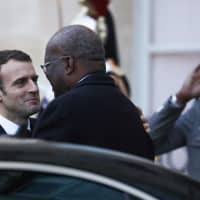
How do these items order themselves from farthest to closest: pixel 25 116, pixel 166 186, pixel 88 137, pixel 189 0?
pixel 189 0 < pixel 25 116 < pixel 88 137 < pixel 166 186

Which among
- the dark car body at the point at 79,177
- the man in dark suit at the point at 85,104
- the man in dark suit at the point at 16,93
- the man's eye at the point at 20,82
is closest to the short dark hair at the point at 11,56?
the man in dark suit at the point at 16,93

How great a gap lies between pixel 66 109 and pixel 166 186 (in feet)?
3.26

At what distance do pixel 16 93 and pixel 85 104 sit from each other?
680mm

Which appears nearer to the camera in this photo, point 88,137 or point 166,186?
point 166,186

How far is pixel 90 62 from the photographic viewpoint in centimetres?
478

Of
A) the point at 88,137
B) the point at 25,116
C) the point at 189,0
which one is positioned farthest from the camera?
the point at 189,0

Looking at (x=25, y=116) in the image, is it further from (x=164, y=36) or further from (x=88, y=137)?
(x=164, y=36)

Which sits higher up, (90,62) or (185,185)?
(90,62)

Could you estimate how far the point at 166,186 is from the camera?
363 centimetres

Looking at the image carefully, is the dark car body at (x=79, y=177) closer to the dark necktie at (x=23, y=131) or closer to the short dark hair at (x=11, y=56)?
the dark necktie at (x=23, y=131)

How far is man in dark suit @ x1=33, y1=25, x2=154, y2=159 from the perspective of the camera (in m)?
4.48

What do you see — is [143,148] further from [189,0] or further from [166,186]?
[189,0]

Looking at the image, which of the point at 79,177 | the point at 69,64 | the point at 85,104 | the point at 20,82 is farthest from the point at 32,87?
the point at 79,177

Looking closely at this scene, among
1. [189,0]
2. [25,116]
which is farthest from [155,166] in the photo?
[189,0]
